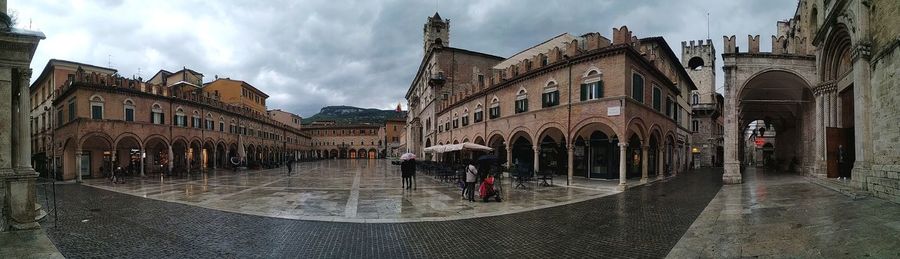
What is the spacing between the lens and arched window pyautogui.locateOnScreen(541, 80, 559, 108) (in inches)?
893

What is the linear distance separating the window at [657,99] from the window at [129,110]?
36.7 m

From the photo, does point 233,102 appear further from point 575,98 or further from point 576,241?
A: point 576,241

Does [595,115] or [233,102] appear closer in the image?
[595,115]

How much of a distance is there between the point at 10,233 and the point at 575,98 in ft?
69.6

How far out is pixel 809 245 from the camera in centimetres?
636

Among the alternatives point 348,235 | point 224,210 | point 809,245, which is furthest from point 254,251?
point 809,245

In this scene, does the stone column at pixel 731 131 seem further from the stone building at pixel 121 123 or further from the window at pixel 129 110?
the window at pixel 129 110

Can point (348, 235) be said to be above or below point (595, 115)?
below

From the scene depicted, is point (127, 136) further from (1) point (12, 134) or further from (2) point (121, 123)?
(1) point (12, 134)

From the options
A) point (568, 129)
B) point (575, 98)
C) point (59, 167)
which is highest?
point (575, 98)

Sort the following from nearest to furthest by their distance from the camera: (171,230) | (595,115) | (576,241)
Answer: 1. (576,241)
2. (171,230)
3. (595,115)

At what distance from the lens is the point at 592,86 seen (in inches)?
813

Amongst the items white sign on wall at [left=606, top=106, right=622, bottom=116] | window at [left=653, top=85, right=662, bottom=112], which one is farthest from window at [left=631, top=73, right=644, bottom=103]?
window at [left=653, top=85, right=662, bottom=112]

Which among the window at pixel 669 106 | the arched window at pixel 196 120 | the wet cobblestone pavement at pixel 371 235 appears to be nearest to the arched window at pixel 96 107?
Answer: the arched window at pixel 196 120
